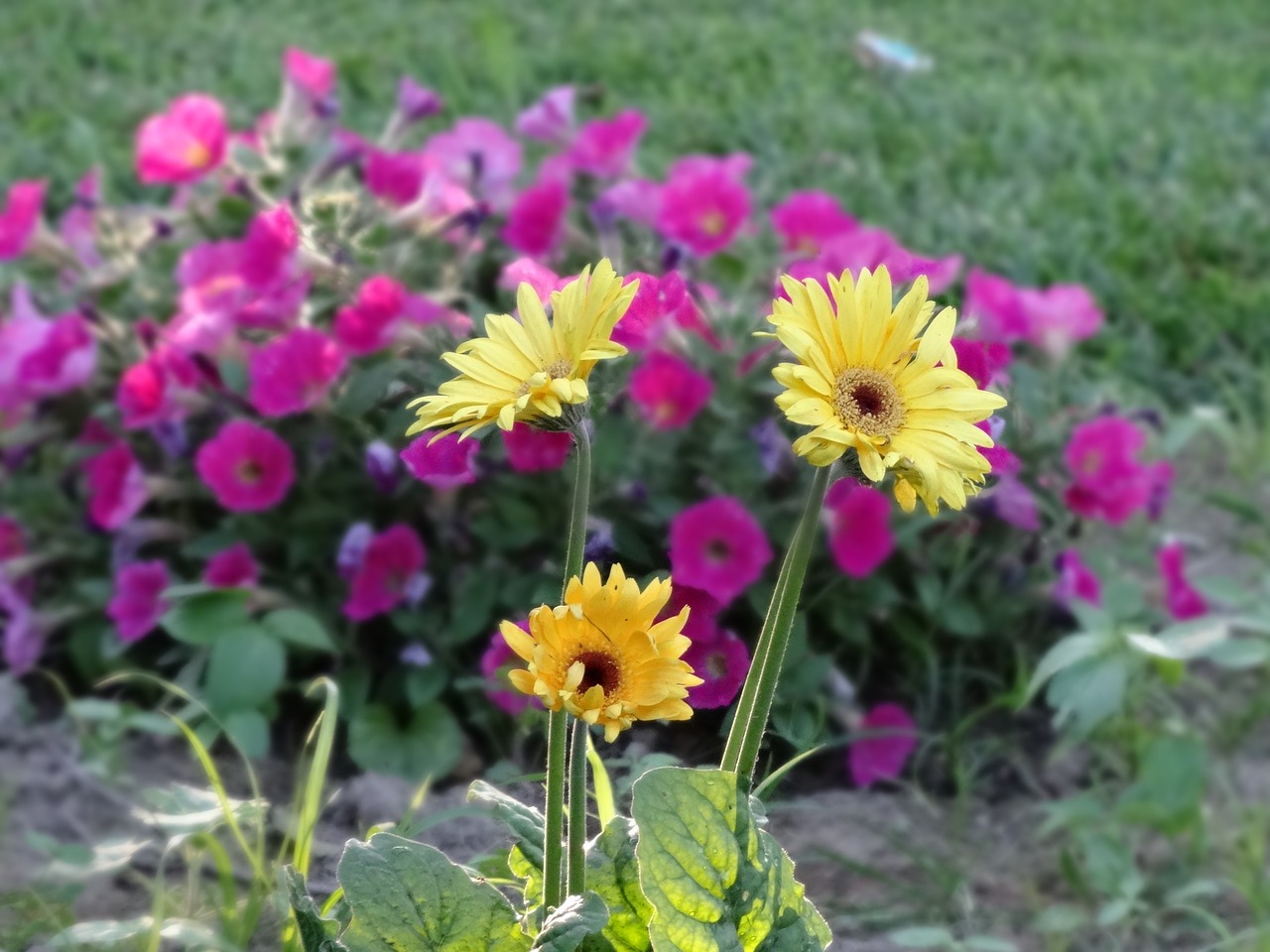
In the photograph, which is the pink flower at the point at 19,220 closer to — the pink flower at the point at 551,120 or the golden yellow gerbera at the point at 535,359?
the pink flower at the point at 551,120

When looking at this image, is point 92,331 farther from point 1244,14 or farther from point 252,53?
point 1244,14

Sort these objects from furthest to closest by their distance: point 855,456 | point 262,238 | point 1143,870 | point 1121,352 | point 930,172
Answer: point 930,172
point 1121,352
point 262,238
point 1143,870
point 855,456

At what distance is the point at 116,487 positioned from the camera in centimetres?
194

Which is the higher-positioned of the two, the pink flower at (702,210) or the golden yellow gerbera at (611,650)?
the golden yellow gerbera at (611,650)

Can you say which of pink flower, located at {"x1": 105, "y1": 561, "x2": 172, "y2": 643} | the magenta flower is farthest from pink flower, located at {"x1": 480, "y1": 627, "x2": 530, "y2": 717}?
pink flower, located at {"x1": 105, "y1": 561, "x2": 172, "y2": 643}

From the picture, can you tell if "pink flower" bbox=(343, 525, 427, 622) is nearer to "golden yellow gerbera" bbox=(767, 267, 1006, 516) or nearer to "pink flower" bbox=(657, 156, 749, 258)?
"pink flower" bbox=(657, 156, 749, 258)

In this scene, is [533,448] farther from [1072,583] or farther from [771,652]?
[1072,583]

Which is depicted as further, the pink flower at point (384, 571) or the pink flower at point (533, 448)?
the pink flower at point (384, 571)

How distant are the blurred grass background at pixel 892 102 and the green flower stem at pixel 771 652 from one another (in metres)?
2.24

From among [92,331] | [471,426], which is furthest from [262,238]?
[471,426]

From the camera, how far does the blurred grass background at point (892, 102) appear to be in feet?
10.6

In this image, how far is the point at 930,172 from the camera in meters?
3.63

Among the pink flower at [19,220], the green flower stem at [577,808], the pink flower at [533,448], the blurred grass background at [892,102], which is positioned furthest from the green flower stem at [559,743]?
the blurred grass background at [892,102]

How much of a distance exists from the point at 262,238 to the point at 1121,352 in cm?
183
